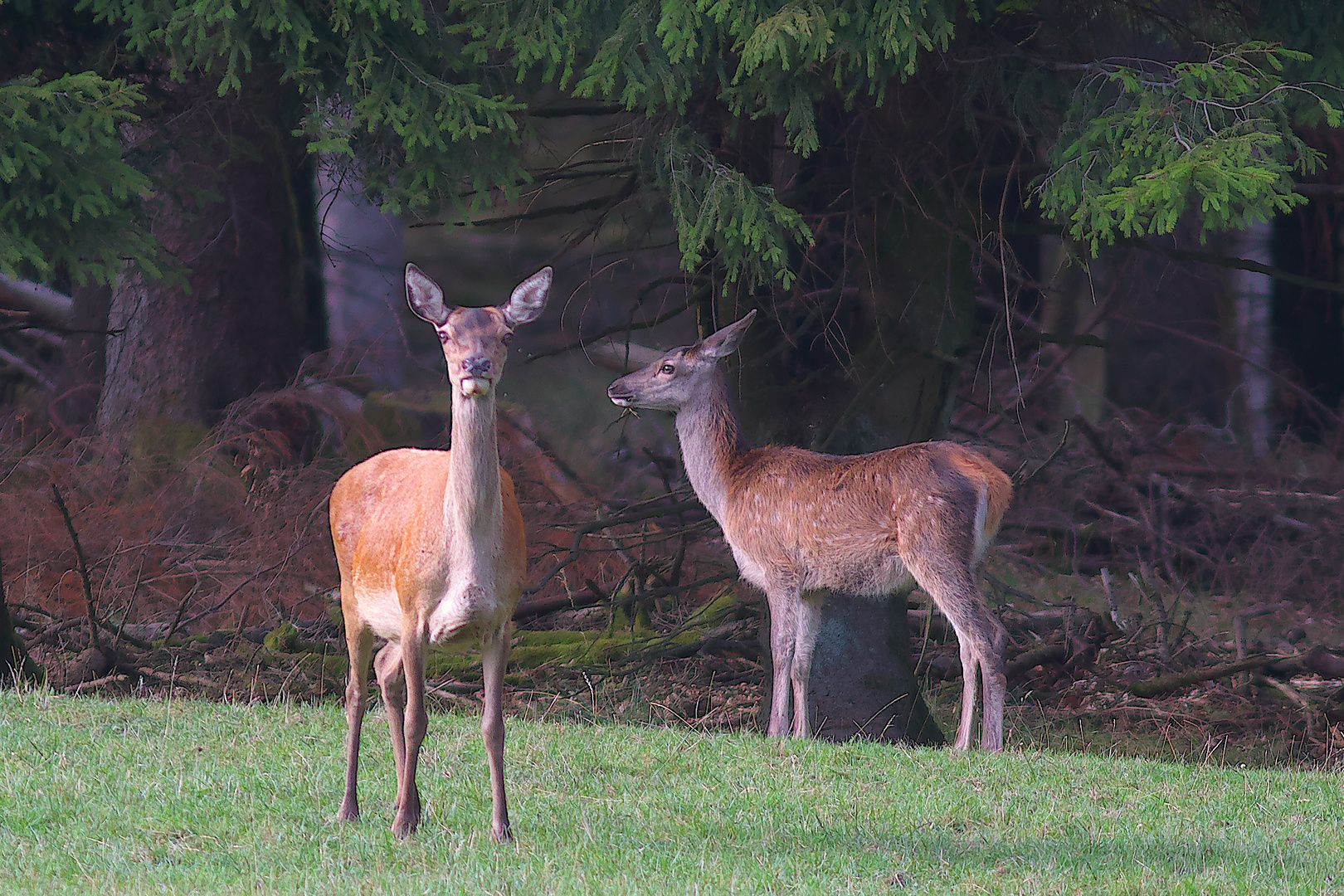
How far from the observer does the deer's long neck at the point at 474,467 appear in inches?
202

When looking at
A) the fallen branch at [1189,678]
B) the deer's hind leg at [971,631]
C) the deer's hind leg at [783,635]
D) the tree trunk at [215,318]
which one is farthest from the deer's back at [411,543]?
the tree trunk at [215,318]

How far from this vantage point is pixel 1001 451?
502 inches

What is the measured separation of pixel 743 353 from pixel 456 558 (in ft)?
19.3

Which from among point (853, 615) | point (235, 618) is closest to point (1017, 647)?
point (853, 615)

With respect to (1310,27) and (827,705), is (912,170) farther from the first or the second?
(827,705)

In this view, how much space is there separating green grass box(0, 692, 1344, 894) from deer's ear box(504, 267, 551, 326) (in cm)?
190

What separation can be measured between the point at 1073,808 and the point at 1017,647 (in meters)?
5.94

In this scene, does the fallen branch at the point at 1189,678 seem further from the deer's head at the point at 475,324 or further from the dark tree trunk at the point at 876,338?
the deer's head at the point at 475,324

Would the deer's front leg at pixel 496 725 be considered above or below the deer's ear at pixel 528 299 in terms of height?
below

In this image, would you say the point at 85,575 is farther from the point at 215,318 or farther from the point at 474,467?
the point at 474,467

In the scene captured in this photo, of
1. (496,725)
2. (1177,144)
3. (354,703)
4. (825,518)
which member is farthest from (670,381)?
(496,725)

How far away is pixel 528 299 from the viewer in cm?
547

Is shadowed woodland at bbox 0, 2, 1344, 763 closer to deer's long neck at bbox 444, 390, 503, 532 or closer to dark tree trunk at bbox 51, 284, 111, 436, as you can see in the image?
dark tree trunk at bbox 51, 284, 111, 436

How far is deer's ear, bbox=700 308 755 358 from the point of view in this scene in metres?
9.40
